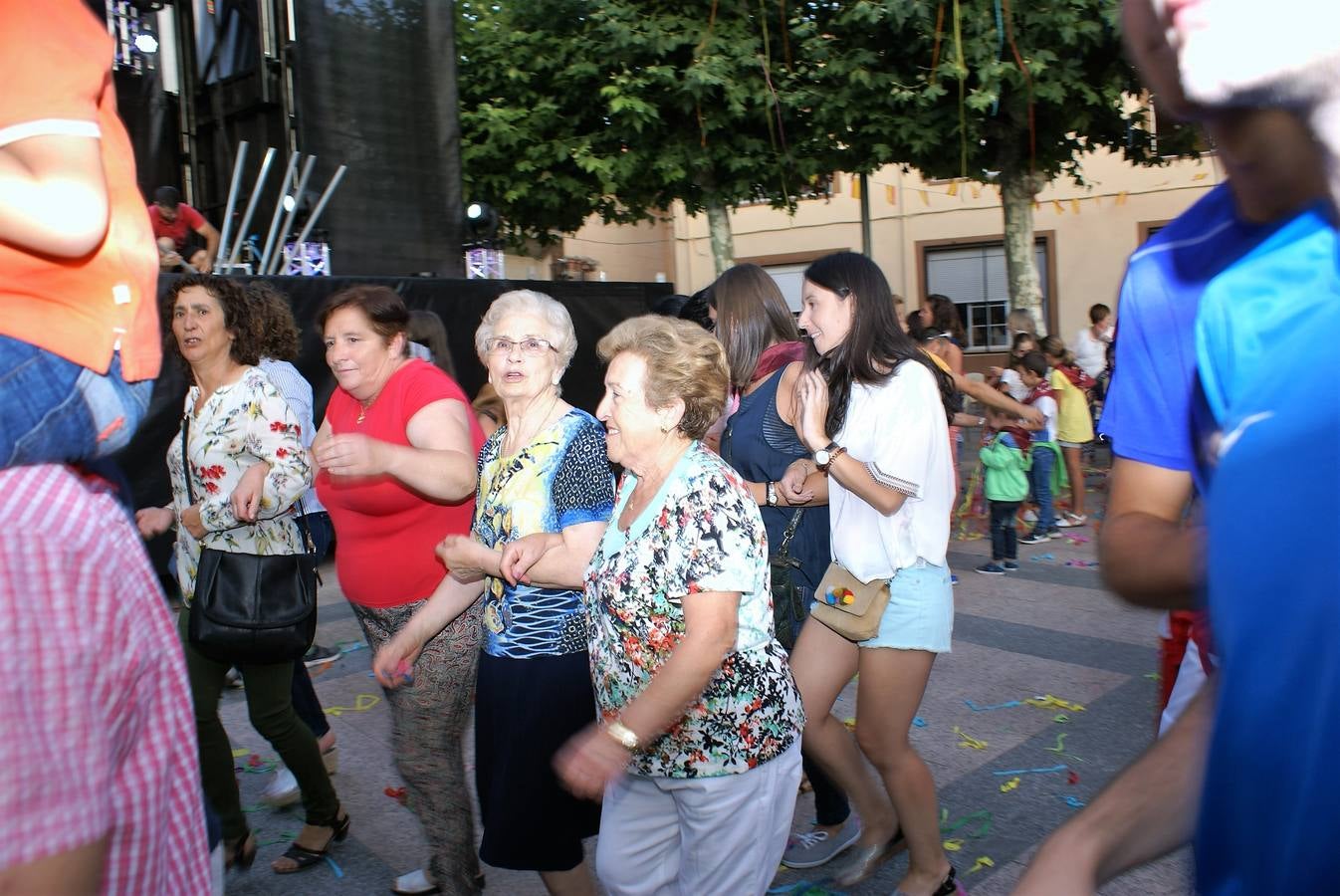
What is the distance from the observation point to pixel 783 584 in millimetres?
3426

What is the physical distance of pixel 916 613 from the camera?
3006mm

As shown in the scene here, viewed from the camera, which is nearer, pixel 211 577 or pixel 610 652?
pixel 610 652

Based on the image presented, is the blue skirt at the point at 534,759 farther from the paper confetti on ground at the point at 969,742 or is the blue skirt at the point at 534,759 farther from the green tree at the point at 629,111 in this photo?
the green tree at the point at 629,111

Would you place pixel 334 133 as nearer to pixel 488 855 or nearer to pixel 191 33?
pixel 191 33

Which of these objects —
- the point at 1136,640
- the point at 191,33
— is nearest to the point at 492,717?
the point at 1136,640

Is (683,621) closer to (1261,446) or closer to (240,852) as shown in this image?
(1261,446)

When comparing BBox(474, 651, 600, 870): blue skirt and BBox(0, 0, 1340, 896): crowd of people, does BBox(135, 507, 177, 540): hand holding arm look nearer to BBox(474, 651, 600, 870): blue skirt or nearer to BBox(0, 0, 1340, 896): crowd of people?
BBox(0, 0, 1340, 896): crowd of people

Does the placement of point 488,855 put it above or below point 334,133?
below

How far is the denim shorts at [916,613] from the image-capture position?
300cm

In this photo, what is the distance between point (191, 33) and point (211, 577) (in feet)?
37.4

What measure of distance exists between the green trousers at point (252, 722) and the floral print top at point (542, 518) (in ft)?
3.55

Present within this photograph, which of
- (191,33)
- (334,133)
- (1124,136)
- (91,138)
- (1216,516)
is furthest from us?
(1124,136)

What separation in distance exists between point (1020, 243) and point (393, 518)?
12.8 meters

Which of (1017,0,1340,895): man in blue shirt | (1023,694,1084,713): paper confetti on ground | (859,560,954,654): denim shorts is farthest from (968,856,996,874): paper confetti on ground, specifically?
(1017,0,1340,895): man in blue shirt
